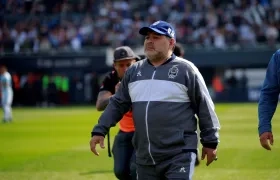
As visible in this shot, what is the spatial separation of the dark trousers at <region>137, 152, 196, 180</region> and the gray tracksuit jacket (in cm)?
5

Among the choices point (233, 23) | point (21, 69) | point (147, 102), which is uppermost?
point (147, 102)

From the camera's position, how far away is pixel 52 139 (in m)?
20.2

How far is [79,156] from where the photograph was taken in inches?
622

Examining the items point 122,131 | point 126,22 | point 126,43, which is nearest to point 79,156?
point 122,131

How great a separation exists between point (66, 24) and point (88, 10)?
277 centimetres

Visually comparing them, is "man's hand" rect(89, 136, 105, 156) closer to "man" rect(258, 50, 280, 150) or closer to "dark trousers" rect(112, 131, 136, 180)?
"man" rect(258, 50, 280, 150)

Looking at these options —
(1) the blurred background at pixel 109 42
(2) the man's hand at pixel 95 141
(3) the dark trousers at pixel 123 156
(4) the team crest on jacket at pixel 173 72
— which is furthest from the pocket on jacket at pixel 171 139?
(1) the blurred background at pixel 109 42

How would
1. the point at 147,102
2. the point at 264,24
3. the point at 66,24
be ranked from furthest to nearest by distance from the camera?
the point at 66,24 < the point at 264,24 < the point at 147,102

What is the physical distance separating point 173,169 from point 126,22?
3641cm

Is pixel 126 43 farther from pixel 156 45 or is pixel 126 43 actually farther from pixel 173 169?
pixel 173 169

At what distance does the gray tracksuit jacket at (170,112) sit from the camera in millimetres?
6965

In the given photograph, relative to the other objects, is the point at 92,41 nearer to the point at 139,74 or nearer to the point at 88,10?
the point at 88,10

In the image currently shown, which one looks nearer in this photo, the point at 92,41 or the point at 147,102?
the point at 147,102

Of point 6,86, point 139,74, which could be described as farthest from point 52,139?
point 139,74
